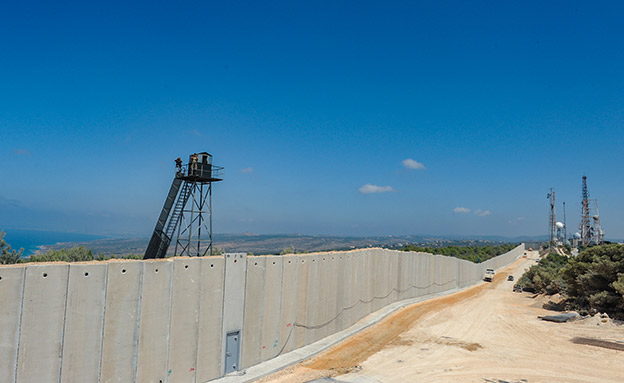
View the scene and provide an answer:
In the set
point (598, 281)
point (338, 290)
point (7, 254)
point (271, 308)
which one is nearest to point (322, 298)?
point (338, 290)

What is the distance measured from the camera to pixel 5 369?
6.07 meters

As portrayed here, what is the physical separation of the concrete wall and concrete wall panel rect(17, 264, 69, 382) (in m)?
0.01

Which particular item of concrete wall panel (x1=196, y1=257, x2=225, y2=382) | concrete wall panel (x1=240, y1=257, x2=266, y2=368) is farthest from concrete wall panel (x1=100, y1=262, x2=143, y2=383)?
concrete wall panel (x1=240, y1=257, x2=266, y2=368)

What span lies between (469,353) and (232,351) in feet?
25.7

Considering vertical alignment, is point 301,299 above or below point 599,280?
below

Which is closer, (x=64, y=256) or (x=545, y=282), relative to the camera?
(x=64, y=256)

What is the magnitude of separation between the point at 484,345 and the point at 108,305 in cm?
1237

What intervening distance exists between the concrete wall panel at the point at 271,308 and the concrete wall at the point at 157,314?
0.03 m

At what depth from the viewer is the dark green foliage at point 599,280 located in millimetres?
17844

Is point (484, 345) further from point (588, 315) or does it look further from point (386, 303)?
point (588, 315)

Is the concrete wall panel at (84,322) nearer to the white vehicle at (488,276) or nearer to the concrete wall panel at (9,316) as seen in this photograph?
the concrete wall panel at (9,316)

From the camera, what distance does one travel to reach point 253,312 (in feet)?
34.4

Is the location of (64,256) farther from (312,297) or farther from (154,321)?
(154,321)

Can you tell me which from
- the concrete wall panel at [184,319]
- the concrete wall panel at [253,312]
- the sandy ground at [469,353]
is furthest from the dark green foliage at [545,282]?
the concrete wall panel at [184,319]
